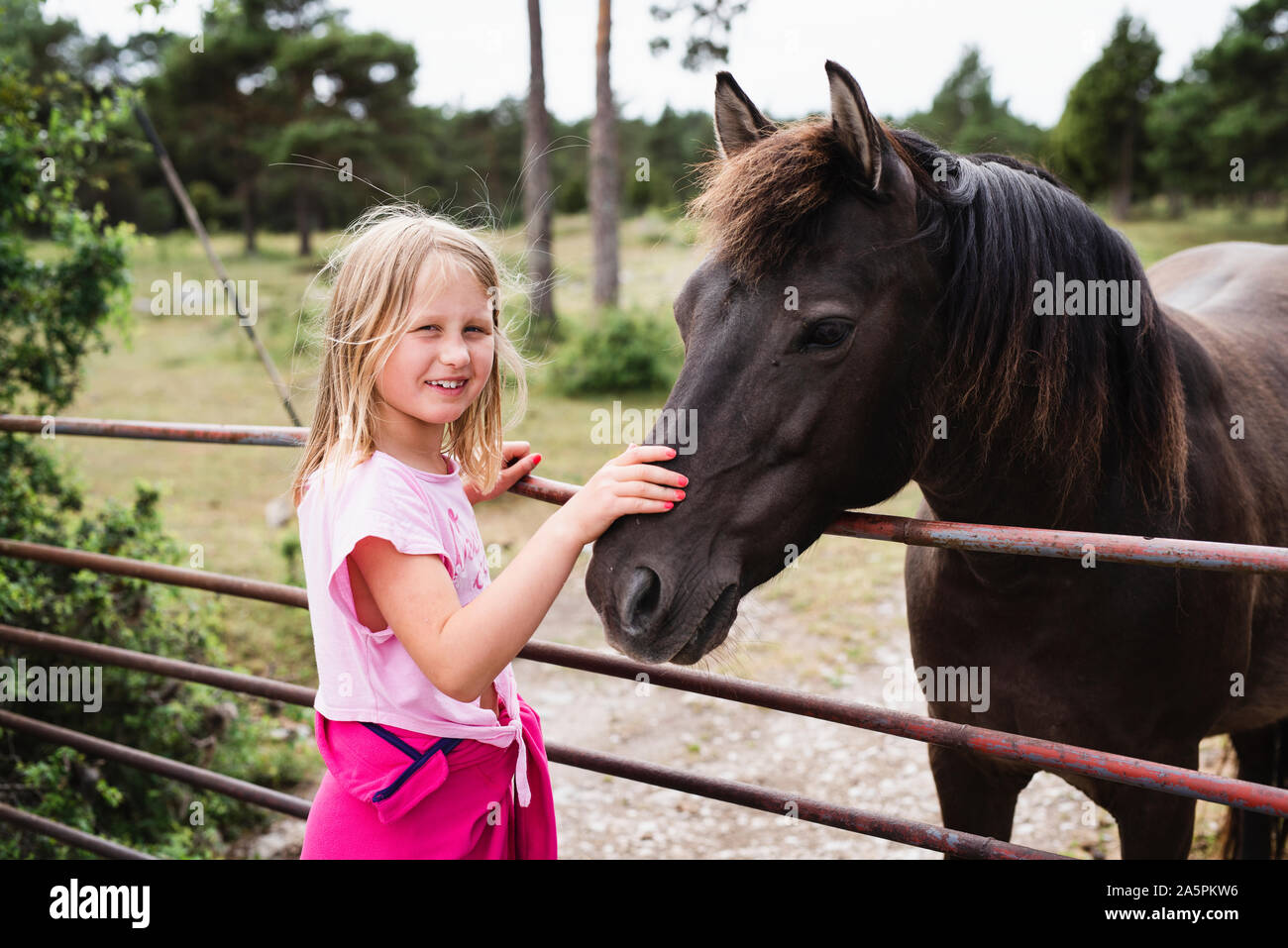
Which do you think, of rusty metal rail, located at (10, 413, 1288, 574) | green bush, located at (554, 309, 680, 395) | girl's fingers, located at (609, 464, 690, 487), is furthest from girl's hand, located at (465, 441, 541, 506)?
green bush, located at (554, 309, 680, 395)

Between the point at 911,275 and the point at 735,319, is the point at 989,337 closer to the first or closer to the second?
the point at 911,275

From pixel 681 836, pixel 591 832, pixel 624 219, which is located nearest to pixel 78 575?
pixel 591 832

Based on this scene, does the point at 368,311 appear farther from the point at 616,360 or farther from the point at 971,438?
the point at 616,360

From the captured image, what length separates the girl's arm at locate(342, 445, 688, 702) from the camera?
4.34 ft

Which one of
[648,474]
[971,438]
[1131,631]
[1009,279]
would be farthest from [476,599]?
[1131,631]

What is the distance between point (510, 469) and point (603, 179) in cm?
1359

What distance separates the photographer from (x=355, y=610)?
145cm

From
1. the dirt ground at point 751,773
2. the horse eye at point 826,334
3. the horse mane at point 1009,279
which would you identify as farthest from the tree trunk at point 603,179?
the horse eye at point 826,334

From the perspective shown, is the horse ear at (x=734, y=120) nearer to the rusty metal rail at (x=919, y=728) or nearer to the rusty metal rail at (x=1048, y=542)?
the rusty metal rail at (x=1048, y=542)

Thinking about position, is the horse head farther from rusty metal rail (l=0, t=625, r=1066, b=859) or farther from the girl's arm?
rusty metal rail (l=0, t=625, r=1066, b=859)

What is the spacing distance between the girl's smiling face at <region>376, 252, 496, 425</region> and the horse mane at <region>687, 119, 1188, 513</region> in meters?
0.49

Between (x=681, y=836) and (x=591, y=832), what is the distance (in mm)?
421
